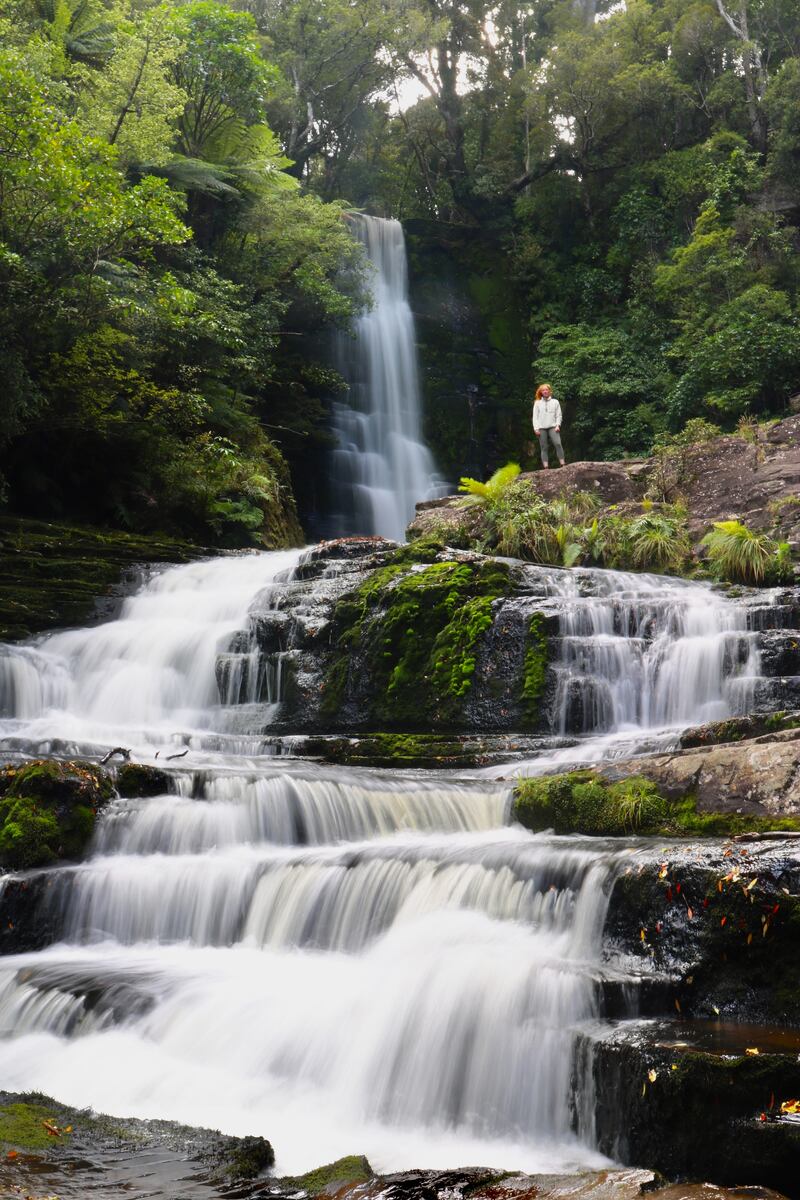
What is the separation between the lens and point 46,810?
6914 mm

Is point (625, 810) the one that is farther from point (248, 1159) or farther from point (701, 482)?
point (701, 482)

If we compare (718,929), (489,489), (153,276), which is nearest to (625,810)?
(718,929)

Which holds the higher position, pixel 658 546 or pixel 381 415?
pixel 381 415

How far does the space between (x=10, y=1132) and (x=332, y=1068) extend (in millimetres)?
1460

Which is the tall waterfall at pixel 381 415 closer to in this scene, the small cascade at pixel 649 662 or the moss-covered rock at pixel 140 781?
the small cascade at pixel 649 662

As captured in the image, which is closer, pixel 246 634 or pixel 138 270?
pixel 246 634

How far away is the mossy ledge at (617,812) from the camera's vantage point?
556cm

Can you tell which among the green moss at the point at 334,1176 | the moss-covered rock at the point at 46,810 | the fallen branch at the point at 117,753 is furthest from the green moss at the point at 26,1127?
the fallen branch at the point at 117,753

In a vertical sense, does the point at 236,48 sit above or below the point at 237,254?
above

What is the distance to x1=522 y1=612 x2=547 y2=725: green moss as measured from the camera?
969cm

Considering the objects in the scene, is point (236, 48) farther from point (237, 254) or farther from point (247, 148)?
point (237, 254)

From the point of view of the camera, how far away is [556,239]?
2894cm

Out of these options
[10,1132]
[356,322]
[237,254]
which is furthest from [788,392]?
[10,1132]

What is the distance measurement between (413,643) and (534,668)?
1.44 m
